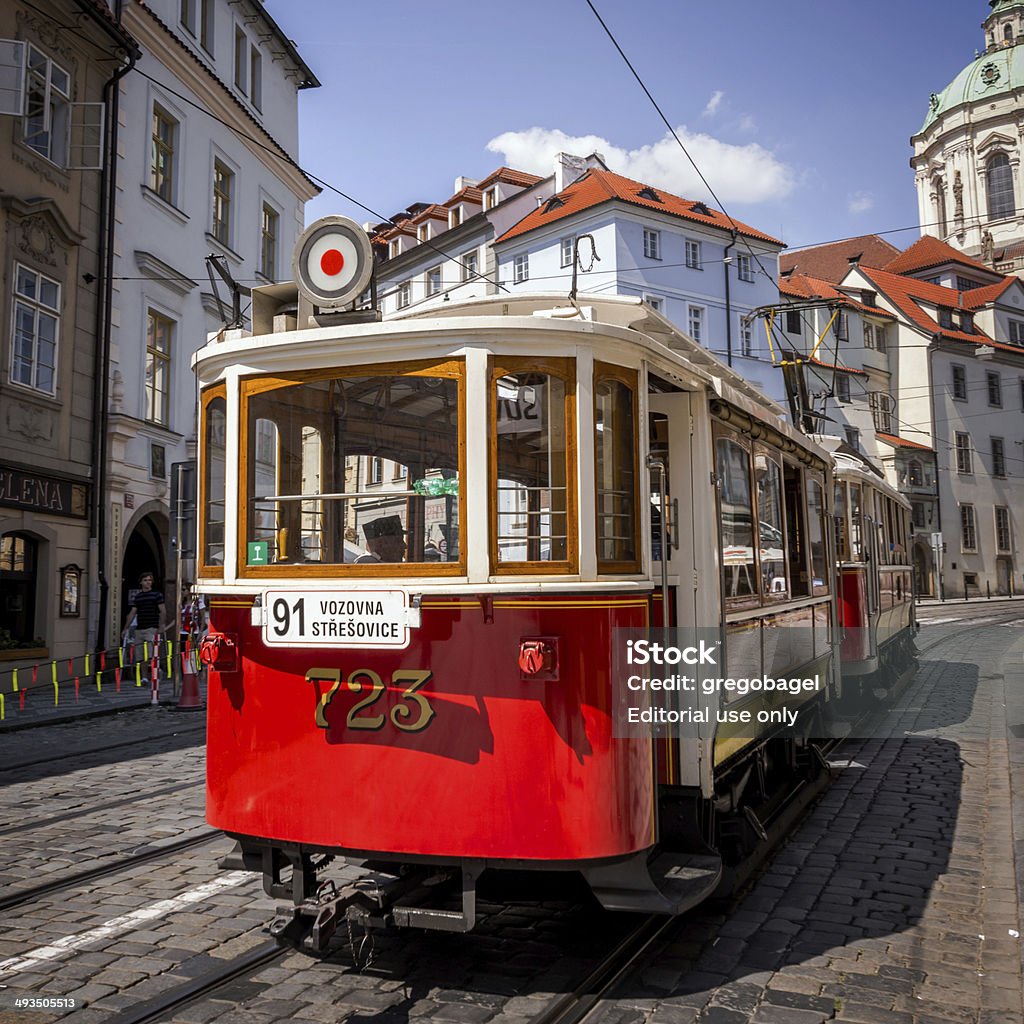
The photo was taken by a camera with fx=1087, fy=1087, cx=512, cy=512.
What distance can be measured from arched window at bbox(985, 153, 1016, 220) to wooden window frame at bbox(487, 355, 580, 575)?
78366mm

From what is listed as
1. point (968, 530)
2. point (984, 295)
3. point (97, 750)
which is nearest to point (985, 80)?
point (984, 295)

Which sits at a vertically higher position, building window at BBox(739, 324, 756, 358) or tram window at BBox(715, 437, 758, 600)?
building window at BBox(739, 324, 756, 358)

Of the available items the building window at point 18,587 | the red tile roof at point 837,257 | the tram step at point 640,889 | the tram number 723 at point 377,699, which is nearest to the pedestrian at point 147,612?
the building window at point 18,587

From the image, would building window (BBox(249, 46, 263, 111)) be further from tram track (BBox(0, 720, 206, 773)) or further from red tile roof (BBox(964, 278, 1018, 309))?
red tile roof (BBox(964, 278, 1018, 309))

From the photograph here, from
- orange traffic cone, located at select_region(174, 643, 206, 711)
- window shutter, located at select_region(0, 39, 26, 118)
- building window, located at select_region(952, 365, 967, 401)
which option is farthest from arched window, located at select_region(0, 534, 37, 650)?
building window, located at select_region(952, 365, 967, 401)

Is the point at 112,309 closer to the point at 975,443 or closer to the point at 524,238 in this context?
the point at 524,238

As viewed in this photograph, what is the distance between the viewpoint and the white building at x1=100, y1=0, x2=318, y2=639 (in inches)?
761

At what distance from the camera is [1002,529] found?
53781 mm

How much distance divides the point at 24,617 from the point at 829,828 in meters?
13.4

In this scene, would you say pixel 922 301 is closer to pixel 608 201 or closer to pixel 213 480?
pixel 608 201

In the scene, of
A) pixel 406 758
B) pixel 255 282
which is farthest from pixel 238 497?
pixel 255 282

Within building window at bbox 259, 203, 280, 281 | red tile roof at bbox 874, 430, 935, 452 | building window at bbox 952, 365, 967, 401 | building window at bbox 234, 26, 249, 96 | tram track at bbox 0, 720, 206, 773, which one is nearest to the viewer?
tram track at bbox 0, 720, 206, 773

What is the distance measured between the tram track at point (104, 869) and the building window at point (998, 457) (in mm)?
53638

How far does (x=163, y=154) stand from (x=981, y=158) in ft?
224
